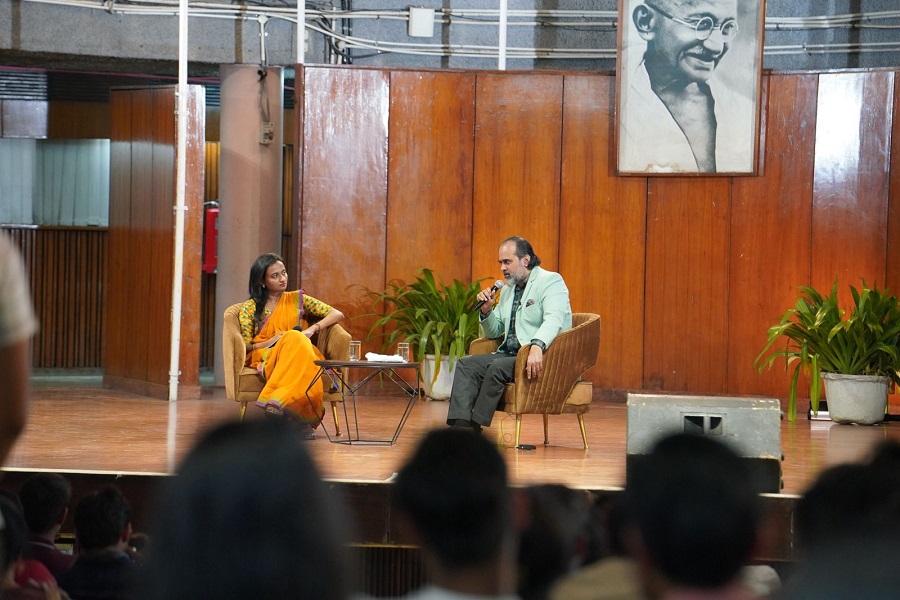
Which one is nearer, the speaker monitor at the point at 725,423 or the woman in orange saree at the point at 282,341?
the speaker monitor at the point at 725,423

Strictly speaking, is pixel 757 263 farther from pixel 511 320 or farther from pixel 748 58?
pixel 511 320

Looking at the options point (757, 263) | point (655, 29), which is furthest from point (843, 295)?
point (655, 29)

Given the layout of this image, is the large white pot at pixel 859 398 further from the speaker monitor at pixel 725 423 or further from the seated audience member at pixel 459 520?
the seated audience member at pixel 459 520

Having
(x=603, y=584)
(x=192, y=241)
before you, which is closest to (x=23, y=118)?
(x=192, y=241)

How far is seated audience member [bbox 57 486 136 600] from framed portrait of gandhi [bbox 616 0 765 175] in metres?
6.13

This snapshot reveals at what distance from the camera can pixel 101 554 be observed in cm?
262

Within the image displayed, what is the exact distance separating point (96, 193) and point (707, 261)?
5.77m

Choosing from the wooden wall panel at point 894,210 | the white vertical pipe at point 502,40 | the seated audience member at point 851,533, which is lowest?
the seated audience member at point 851,533

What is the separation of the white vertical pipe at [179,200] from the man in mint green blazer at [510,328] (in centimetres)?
279

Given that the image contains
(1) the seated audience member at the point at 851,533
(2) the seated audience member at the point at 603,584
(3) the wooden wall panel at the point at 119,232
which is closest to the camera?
(1) the seated audience member at the point at 851,533

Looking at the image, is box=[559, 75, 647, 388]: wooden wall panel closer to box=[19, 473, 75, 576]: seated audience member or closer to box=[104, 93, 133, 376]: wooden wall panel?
box=[104, 93, 133, 376]: wooden wall panel

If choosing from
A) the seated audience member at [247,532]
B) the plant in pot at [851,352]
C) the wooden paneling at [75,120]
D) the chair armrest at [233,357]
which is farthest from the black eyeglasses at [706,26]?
the seated audience member at [247,532]

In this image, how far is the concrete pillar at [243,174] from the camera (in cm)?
882

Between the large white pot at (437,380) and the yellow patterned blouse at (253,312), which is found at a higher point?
the yellow patterned blouse at (253,312)
